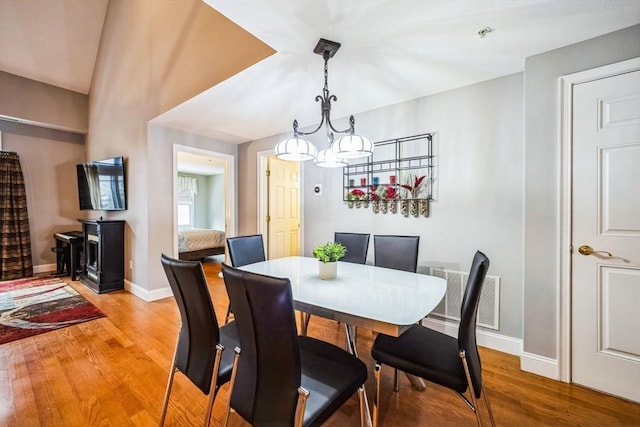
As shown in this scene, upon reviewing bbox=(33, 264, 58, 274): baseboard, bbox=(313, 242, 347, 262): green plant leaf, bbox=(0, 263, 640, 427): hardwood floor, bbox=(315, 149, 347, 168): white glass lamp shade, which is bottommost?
bbox=(0, 263, 640, 427): hardwood floor

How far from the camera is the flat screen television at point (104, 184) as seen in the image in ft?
12.7

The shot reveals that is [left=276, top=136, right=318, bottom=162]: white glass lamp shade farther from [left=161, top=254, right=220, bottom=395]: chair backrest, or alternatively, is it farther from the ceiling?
[left=161, top=254, right=220, bottom=395]: chair backrest

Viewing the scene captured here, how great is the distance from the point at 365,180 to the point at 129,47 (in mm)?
3953

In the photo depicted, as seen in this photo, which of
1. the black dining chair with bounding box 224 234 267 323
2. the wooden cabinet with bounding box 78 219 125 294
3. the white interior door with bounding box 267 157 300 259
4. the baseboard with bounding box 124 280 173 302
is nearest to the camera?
the black dining chair with bounding box 224 234 267 323

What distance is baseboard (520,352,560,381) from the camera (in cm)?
191

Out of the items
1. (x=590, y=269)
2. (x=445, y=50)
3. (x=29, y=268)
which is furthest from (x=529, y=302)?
(x=29, y=268)

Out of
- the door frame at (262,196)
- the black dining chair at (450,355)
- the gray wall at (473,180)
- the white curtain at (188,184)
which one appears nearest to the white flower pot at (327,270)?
the black dining chair at (450,355)

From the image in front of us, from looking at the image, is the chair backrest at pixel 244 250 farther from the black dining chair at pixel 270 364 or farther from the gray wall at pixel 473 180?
Result: the black dining chair at pixel 270 364

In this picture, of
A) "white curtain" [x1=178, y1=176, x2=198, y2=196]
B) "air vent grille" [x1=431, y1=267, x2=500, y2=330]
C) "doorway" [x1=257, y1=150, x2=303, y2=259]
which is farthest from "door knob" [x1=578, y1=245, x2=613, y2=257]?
"white curtain" [x1=178, y1=176, x2=198, y2=196]

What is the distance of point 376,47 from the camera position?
1946 mm

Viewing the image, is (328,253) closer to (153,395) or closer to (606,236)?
(153,395)

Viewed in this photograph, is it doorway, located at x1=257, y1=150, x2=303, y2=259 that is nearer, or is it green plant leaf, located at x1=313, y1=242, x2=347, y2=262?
green plant leaf, located at x1=313, y1=242, x2=347, y2=262

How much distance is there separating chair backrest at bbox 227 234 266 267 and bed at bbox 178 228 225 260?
10.9ft

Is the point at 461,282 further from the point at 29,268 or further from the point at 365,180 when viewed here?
the point at 29,268
